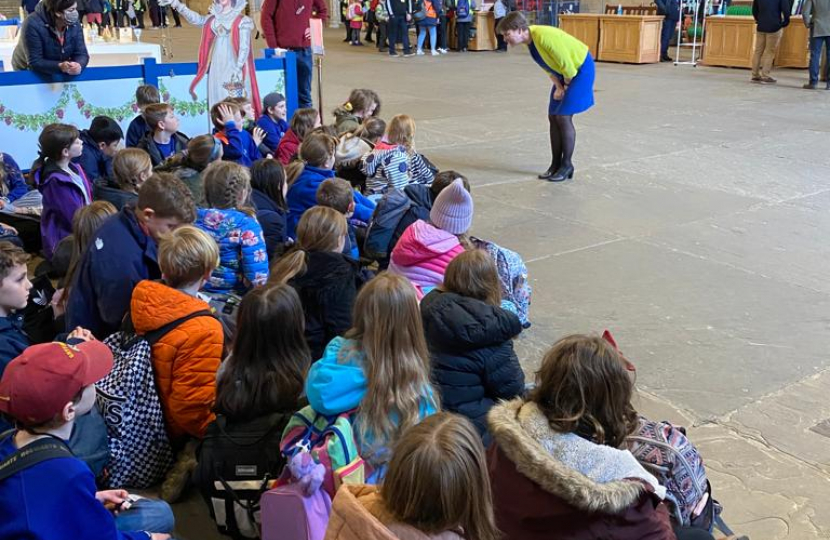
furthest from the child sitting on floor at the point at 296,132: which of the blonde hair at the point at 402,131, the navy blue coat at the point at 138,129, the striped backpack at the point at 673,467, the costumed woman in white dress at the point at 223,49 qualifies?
the striped backpack at the point at 673,467

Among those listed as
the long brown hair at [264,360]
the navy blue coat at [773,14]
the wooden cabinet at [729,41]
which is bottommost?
the long brown hair at [264,360]

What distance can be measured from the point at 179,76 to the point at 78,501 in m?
7.26

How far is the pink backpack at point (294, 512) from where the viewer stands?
2.52 m

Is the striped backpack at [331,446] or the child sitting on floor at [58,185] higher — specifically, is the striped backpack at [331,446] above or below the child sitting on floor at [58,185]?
below

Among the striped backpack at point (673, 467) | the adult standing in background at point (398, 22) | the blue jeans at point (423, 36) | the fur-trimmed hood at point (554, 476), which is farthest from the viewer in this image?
the blue jeans at point (423, 36)

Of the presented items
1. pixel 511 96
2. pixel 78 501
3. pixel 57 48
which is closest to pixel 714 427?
pixel 78 501

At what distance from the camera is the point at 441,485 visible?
5.90ft

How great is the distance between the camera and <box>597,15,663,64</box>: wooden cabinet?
17.7 metres

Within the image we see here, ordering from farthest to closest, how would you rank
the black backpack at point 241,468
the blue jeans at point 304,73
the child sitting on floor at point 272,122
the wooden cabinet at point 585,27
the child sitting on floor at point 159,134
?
the wooden cabinet at point 585,27
the blue jeans at point 304,73
the child sitting on floor at point 272,122
the child sitting on floor at point 159,134
the black backpack at point 241,468

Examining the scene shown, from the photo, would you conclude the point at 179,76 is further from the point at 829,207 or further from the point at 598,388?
the point at 598,388

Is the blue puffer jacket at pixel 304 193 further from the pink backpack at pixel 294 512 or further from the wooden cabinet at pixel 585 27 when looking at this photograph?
the wooden cabinet at pixel 585 27

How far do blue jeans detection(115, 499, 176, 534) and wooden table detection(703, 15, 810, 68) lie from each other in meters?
16.2

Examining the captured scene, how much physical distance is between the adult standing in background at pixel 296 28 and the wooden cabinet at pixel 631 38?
9353 mm

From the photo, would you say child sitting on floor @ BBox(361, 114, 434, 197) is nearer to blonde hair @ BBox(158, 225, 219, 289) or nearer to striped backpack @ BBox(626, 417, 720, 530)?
blonde hair @ BBox(158, 225, 219, 289)
